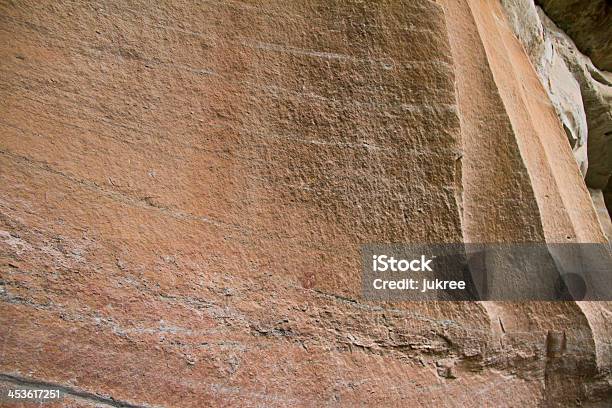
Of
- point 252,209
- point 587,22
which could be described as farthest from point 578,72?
point 252,209

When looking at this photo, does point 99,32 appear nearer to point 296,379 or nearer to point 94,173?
point 94,173

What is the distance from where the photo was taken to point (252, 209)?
1108 millimetres

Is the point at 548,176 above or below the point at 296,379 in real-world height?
above

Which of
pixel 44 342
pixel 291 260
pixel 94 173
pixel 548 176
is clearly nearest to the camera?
pixel 44 342

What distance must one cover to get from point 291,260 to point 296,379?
0.79 ft

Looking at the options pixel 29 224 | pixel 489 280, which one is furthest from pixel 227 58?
pixel 489 280

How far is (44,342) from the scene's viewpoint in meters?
0.87

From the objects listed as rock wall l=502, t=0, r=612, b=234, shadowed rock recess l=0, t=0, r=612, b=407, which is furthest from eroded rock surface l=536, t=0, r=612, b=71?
shadowed rock recess l=0, t=0, r=612, b=407

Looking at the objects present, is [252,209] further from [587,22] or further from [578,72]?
[587,22]

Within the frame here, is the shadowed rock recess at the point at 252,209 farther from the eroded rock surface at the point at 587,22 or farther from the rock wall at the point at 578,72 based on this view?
the eroded rock surface at the point at 587,22

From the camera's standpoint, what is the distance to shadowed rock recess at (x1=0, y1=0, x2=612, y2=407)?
928 mm

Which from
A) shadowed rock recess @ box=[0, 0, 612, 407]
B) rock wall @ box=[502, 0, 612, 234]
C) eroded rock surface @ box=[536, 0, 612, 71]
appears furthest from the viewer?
eroded rock surface @ box=[536, 0, 612, 71]

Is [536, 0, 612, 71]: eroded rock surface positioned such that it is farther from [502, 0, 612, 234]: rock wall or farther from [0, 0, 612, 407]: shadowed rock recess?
[0, 0, 612, 407]: shadowed rock recess

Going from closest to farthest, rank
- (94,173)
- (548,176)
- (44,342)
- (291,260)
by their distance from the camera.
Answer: (44,342) < (94,173) < (291,260) < (548,176)
